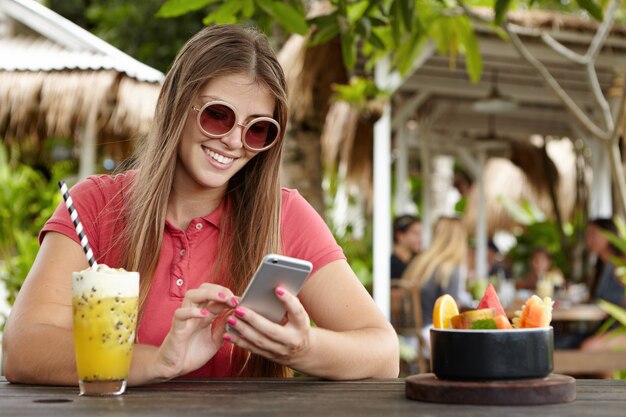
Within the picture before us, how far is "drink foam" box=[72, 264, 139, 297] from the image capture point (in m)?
1.60

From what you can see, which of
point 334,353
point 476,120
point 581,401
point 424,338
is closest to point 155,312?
point 334,353

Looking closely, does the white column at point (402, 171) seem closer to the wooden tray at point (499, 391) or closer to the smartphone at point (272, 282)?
the smartphone at point (272, 282)

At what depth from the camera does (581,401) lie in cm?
155

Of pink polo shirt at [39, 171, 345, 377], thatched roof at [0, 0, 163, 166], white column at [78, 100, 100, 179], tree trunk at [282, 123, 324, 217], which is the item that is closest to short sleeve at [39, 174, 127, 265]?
pink polo shirt at [39, 171, 345, 377]

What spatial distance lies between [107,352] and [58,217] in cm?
53

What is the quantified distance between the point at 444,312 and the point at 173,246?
0.76 metres

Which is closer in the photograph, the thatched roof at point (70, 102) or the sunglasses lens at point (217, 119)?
the sunglasses lens at point (217, 119)

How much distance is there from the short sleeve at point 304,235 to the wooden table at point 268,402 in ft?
1.45

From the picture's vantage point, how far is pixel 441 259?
729cm

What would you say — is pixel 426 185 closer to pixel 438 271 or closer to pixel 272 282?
pixel 438 271

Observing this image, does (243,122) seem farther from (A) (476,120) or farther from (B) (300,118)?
(A) (476,120)

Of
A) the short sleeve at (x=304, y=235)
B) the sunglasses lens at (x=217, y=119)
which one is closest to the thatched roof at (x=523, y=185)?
the short sleeve at (x=304, y=235)

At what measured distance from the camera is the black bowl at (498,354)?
1511mm

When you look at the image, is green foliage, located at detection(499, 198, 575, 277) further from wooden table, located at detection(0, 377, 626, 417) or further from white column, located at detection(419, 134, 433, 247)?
wooden table, located at detection(0, 377, 626, 417)
